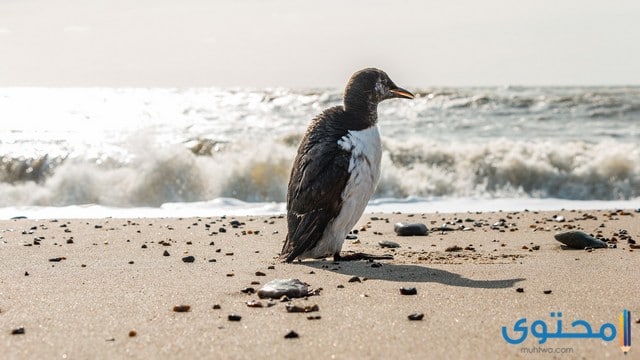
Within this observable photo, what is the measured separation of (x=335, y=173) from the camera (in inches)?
255

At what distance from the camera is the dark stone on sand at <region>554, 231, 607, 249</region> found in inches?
291

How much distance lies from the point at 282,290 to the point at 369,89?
7.98 ft

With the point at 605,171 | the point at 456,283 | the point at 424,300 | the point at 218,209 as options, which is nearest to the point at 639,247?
the point at 456,283

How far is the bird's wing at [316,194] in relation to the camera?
6.50 metres

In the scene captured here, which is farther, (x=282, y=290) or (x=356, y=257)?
(x=356, y=257)

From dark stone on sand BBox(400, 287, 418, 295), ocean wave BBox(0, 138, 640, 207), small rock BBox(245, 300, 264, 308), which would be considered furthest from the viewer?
ocean wave BBox(0, 138, 640, 207)

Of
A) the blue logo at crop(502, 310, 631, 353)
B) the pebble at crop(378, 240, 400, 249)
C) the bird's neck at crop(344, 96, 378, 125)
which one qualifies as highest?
the bird's neck at crop(344, 96, 378, 125)

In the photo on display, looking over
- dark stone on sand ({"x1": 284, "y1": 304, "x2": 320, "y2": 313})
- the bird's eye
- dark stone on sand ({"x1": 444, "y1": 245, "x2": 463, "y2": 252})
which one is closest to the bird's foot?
dark stone on sand ({"x1": 444, "y1": 245, "x2": 463, "y2": 252})

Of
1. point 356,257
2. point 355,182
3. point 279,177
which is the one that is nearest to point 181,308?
point 355,182

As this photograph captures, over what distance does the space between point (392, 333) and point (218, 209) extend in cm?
861

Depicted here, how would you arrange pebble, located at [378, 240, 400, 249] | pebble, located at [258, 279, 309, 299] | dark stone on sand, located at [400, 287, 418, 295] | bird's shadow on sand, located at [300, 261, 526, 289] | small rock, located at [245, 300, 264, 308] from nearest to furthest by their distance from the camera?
small rock, located at [245, 300, 264, 308] < pebble, located at [258, 279, 309, 299] < dark stone on sand, located at [400, 287, 418, 295] < bird's shadow on sand, located at [300, 261, 526, 289] < pebble, located at [378, 240, 400, 249]

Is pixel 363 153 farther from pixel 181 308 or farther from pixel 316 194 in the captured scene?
pixel 181 308

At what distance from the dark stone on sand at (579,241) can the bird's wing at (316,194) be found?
2.36 meters

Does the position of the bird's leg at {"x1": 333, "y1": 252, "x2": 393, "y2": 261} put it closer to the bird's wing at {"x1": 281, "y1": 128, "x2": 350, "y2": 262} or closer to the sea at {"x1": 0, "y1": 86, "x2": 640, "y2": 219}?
the bird's wing at {"x1": 281, "y1": 128, "x2": 350, "y2": 262}
